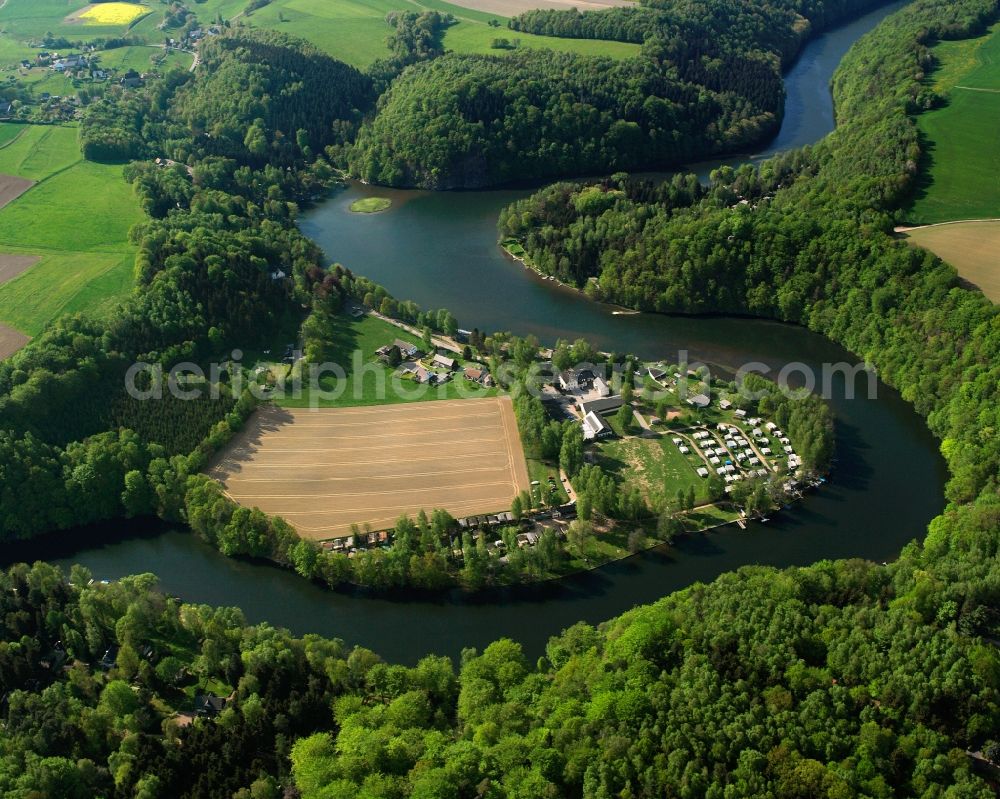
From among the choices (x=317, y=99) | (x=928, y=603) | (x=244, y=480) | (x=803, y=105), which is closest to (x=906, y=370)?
(x=928, y=603)

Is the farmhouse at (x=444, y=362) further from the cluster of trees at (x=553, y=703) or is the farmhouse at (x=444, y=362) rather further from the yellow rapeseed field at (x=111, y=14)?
the yellow rapeseed field at (x=111, y=14)

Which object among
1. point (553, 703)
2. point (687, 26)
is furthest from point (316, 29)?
point (553, 703)

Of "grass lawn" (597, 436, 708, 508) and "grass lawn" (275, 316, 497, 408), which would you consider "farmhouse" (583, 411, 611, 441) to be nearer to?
"grass lawn" (597, 436, 708, 508)

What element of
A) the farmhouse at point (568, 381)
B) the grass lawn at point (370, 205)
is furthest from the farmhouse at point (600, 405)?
the grass lawn at point (370, 205)

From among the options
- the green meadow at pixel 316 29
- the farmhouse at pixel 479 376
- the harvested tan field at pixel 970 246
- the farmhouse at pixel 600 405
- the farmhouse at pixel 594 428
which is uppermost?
the green meadow at pixel 316 29

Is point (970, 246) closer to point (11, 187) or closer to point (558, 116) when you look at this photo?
point (558, 116)

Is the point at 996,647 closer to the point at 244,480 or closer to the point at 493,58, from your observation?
the point at 244,480
